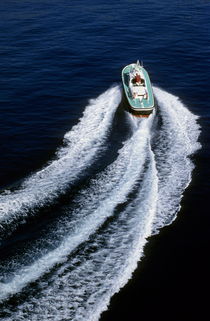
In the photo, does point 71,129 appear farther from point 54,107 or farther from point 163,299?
point 163,299

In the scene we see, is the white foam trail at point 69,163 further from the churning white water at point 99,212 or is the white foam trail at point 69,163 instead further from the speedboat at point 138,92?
the speedboat at point 138,92

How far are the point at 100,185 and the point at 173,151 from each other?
8870mm

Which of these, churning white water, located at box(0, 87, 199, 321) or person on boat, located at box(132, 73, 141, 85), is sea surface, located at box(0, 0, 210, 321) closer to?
churning white water, located at box(0, 87, 199, 321)

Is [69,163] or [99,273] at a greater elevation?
[69,163]

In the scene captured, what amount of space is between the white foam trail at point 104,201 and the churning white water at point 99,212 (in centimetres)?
6

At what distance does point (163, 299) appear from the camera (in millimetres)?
21922

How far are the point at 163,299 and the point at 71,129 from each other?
21045 mm

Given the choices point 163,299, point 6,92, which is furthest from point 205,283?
point 6,92

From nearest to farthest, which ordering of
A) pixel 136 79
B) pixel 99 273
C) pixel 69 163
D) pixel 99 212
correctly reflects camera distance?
pixel 99 273 < pixel 99 212 < pixel 69 163 < pixel 136 79

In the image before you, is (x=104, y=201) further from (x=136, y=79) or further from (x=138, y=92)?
(x=136, y=79)

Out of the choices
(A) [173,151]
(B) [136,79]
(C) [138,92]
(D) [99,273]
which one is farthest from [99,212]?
(B) [136,79]

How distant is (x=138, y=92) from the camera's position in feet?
136

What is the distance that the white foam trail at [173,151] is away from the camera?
2844 cm

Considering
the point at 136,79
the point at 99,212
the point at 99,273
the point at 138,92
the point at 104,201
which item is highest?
the point at 136,79
